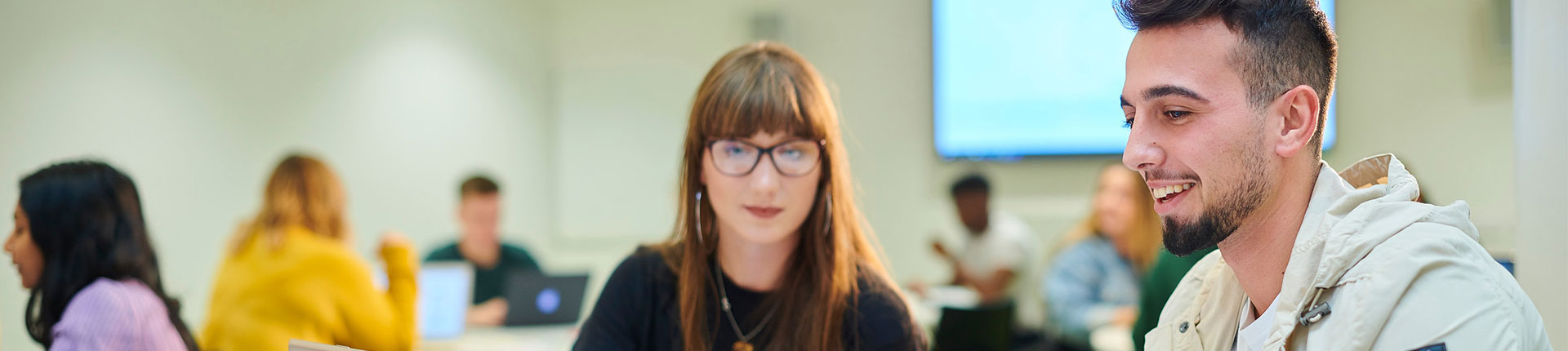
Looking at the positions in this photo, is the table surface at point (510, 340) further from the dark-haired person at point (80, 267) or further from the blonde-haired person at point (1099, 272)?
the blonde-haired person at point (1099, 272)

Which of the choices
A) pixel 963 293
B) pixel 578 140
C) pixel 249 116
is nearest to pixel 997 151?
pixel 963 293

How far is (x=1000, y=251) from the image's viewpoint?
4.83 metres

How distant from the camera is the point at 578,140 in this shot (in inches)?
233

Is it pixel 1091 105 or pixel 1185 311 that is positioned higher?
pixel 1091 105

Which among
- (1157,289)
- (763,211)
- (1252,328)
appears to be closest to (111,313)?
(763,211)

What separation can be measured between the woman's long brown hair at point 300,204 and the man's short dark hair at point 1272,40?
2.85 m

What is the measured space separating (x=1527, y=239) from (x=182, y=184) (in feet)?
13.2

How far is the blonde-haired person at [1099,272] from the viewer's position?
4.14 m

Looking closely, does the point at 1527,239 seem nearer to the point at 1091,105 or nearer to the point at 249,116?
the point at 1091,105

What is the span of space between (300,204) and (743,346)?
2229mm

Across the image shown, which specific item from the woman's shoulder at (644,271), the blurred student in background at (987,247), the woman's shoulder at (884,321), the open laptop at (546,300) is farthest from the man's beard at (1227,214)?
the blurred student in background at (987,247)

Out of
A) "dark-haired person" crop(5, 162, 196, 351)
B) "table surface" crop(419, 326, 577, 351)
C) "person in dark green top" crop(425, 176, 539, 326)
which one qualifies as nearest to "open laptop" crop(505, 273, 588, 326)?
"table surface" crop(419, 326, 577, 351)

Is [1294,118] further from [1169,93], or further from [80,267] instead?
[80,267]

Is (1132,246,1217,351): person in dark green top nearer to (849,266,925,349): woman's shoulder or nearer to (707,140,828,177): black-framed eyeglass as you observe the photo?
(849,266,925,349): woman's shoulder
